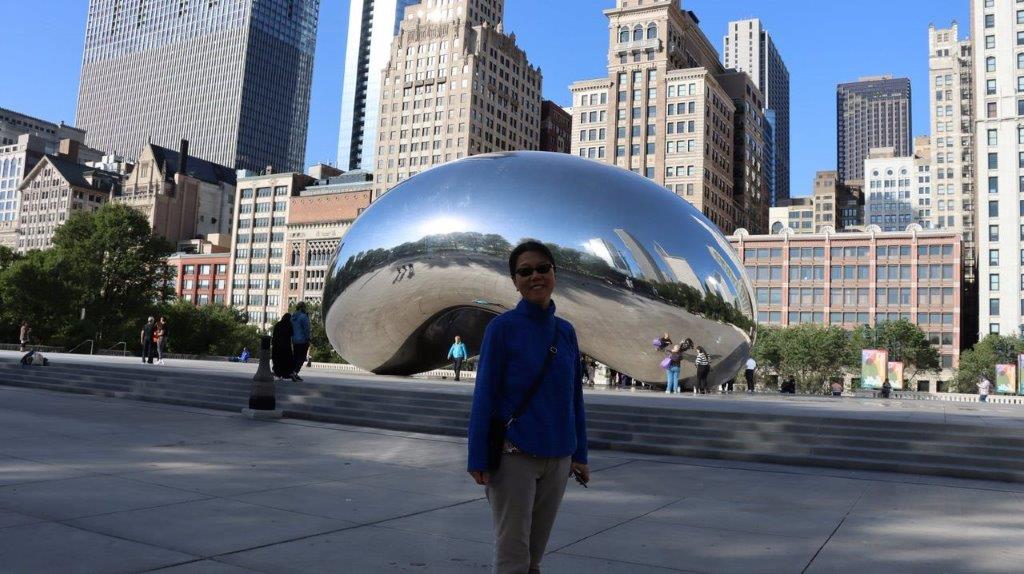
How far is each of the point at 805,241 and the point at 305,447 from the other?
102 m

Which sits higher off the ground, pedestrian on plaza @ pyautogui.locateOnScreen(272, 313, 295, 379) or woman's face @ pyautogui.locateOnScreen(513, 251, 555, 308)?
woman's face @ pyautogui.locateOnScreen(513, 251, 555, 308)

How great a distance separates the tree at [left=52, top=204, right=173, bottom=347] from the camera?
56.6 m

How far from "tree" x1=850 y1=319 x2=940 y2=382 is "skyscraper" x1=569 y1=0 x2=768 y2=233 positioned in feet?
96.4

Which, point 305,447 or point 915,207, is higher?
point 915,207

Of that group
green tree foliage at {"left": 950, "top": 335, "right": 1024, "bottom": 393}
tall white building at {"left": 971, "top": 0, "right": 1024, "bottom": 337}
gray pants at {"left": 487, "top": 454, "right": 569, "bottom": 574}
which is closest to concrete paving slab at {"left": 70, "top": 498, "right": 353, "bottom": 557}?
gray pants at {"left": 487, "top": 454, "right": 569, "bottom": 574}

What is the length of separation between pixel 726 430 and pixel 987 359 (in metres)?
79.9

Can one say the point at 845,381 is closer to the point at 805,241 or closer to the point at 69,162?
the point at 805,241

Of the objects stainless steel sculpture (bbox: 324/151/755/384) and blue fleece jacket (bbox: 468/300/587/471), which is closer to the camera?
blue fleece jacket (bbox: 468/300/587/471)

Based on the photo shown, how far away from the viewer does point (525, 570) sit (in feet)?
11.0

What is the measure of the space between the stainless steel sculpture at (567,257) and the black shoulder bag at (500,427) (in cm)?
1069

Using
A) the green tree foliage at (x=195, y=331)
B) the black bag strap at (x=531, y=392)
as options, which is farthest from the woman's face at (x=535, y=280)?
the green tree foliage at (x=195, y=331)

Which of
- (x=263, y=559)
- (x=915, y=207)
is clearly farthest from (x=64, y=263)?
(x=915, y=207)

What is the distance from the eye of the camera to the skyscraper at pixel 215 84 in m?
182

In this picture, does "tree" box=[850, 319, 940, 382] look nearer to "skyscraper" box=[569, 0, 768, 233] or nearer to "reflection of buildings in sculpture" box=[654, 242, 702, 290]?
"skyscraper" box=[569, 0, 768, 233]
